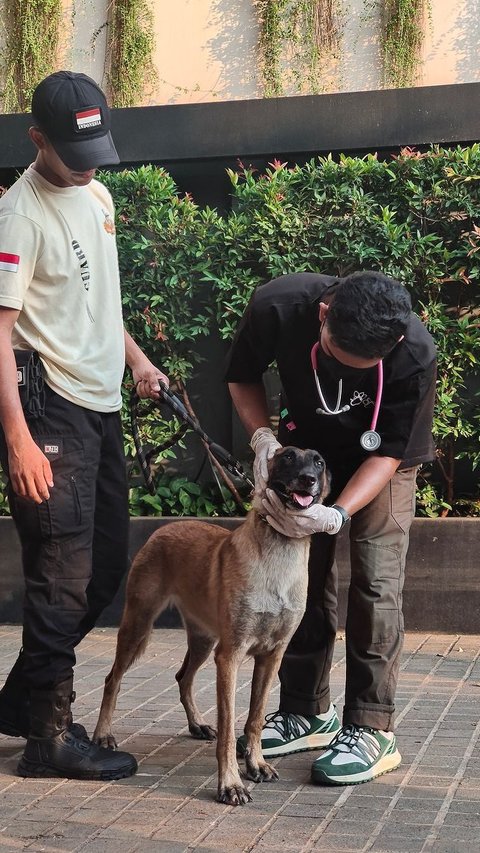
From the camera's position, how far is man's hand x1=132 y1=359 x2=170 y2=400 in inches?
186

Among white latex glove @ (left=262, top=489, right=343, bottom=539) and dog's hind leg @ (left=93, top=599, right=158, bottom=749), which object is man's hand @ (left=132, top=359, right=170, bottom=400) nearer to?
white latex glove @ (left=262, top=489, right=343, bottom=539)

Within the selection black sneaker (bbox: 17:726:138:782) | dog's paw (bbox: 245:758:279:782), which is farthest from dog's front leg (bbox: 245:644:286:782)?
black sneaker (bbox: 17:726:138:782)

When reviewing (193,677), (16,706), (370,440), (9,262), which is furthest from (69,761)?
(9,262)

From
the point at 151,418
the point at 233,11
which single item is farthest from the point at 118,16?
the point at 151,418

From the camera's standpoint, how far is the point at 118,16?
920 cm

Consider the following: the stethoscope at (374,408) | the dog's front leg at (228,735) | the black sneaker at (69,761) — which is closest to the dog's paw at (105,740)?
the black sneaker at (69,761)

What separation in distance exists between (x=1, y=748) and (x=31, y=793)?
2.13 feet

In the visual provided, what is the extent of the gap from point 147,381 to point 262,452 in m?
0.63

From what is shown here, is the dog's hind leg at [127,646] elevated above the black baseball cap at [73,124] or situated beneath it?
situated beneath

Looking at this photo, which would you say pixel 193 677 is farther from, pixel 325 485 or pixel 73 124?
pixel 73 124

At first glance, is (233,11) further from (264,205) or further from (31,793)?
(31,793)

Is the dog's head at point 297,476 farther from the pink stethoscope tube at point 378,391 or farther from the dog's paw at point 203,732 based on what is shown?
the dog's paw at point 203,732

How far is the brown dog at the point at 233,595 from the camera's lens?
4.22m

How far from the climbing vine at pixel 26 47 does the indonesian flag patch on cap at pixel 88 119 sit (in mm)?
5496
